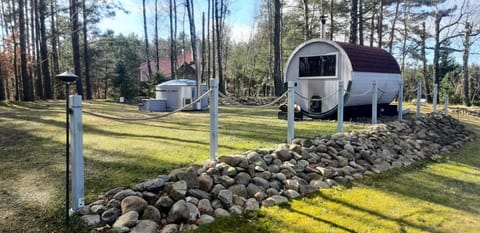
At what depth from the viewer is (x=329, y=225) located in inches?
133

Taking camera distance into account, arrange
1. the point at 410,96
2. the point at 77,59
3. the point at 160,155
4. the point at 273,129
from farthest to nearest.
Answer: the point at 410,96
the point at 77,59
the point at 273,129
the point at 160,155

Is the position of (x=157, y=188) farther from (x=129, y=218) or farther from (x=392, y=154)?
(x=392, y=154)

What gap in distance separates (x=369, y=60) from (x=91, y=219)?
8507 mm

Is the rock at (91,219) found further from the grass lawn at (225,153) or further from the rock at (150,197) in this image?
the rock at (150,197)

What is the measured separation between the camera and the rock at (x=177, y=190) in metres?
3.42

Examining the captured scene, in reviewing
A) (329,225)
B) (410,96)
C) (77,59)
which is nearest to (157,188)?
(329,225)

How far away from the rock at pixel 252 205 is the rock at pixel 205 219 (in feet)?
1.56

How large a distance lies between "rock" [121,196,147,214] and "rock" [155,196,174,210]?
0.13 meters

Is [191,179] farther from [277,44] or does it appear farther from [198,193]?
[277,44]

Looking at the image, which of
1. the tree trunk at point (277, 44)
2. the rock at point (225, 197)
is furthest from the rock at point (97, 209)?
the tree trunk at point (277, 44)

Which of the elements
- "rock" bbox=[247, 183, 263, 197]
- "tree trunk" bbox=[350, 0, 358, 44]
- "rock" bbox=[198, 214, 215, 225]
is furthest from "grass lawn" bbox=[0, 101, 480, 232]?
"tree trunk" bbox=[350, 0, 358, 44]

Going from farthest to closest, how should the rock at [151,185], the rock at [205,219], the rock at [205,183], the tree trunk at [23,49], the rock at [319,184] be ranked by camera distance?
the tree trunk at [23,49]
the rock at [319,184]
the rock at [205,183]
the rock at [151,185]
the rock at [205,219]

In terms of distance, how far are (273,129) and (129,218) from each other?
15.3ft

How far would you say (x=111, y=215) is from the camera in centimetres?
307
